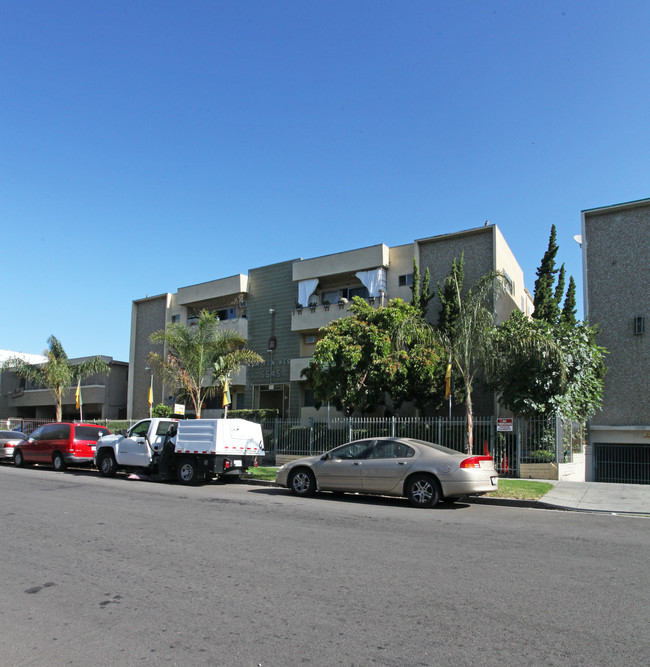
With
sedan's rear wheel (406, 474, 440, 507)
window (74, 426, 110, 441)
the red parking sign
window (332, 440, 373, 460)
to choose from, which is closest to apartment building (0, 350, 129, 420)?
window (74, 426, 110, 441)

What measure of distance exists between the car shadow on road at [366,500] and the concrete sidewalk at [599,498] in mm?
2090

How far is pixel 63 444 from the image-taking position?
20.4m

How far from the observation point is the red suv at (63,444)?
2022cm

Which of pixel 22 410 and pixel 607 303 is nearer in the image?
pixel 607 303

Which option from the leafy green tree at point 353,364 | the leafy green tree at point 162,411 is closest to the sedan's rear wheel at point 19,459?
the leafy green tree at point 162,411

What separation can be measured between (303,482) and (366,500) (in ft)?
4.92

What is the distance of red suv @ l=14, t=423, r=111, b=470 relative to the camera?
66.3 ft

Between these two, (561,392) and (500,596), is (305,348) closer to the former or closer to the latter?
(561,392)

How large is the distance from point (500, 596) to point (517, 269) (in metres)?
24.8

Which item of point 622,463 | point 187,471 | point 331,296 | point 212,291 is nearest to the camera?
point 187,471

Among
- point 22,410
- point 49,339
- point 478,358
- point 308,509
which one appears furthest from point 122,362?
point 308,509

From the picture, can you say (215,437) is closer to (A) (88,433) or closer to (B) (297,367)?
(A) (88,433)

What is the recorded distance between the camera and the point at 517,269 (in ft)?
93.4

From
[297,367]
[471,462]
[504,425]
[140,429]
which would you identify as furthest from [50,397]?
[471,462]
